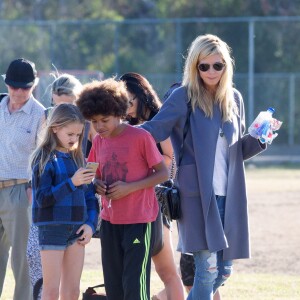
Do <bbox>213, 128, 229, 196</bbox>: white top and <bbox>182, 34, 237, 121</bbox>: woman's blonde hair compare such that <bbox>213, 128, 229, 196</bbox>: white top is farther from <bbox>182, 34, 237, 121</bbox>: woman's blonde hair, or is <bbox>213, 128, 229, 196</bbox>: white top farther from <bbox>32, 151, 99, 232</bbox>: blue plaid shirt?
<bbox>32, 151, 99, 232</bbox>: blue plaid shirt

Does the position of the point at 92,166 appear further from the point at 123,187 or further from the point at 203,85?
the point at 203,85

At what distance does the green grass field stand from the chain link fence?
6.04 m

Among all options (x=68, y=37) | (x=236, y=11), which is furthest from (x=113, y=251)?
(x=236, y=11)

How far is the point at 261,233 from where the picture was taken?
1327 centimetres

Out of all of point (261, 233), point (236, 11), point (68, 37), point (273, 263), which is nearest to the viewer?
point (273, 263)

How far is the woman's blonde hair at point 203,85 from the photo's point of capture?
19.3 ft

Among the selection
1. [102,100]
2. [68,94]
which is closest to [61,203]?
[102,100]

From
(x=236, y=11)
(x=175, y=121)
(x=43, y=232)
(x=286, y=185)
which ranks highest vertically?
(x=236, y=11)

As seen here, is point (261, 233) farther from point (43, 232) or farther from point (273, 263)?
point (43, 232)

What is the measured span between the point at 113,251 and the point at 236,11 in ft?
91.5

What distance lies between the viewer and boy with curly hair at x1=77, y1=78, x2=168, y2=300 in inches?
224

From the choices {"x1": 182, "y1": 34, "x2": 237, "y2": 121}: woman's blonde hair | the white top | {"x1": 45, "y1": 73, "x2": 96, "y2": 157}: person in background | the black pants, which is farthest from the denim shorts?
{"x1": 45, "y1": 73, "x2": 96, "y2": 157}: person in background

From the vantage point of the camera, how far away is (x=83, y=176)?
18.5 ft

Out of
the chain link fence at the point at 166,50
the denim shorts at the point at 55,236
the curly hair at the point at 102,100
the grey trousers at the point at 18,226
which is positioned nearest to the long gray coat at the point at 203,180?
the curly hair at the point at 102,100
